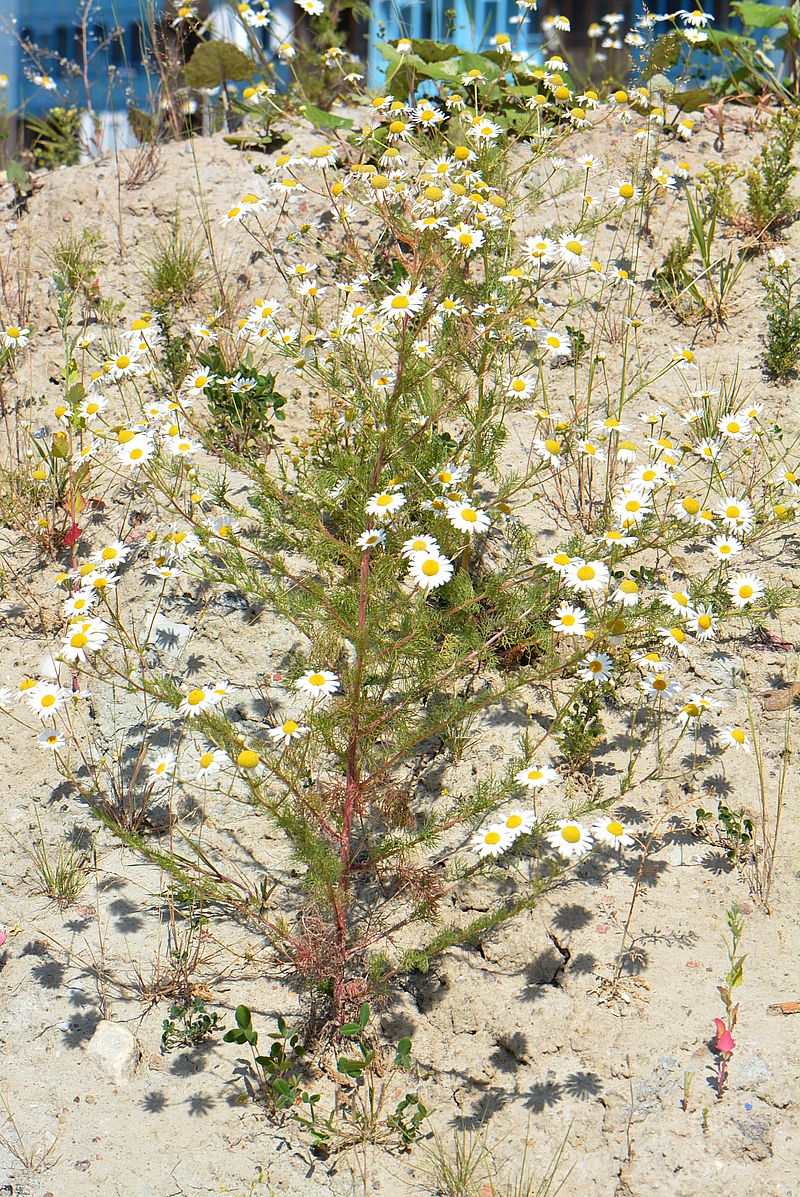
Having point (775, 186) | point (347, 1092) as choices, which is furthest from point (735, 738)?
point (775, 186)

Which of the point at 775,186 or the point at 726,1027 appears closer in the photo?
the point at 726,1027

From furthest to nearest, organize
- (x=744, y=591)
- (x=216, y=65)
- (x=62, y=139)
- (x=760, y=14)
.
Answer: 1. (x=62, y=139)
2. (x=216, y=65)
3. (x=760, y=14)
4. (x=744, y=591)

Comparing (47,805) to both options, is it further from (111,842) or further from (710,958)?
(710,958)

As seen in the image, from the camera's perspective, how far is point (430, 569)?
9.00 ft

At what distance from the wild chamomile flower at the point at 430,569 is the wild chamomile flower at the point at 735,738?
975 millimetres

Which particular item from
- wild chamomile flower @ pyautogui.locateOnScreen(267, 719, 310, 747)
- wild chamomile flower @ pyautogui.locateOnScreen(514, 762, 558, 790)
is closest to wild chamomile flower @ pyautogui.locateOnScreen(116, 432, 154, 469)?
wild chamomile flower @ pyautogui.locateOnScreen(267, 719, 310, 747)

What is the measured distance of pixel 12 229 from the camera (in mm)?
5492

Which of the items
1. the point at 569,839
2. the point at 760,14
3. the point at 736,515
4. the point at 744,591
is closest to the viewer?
the point at 569,839

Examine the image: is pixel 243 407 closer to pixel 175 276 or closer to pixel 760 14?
pixel 175 276

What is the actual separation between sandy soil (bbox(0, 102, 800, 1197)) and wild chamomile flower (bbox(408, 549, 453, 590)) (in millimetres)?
867

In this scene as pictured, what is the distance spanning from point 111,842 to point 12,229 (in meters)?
3.63

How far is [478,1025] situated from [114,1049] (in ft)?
3.16

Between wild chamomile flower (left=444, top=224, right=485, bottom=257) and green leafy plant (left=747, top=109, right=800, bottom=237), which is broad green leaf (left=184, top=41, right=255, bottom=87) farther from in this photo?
wild chamomile flower (left=444, top=224, right=485, bottom=257)

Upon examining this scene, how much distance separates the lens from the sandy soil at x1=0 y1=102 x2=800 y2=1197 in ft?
8.17
